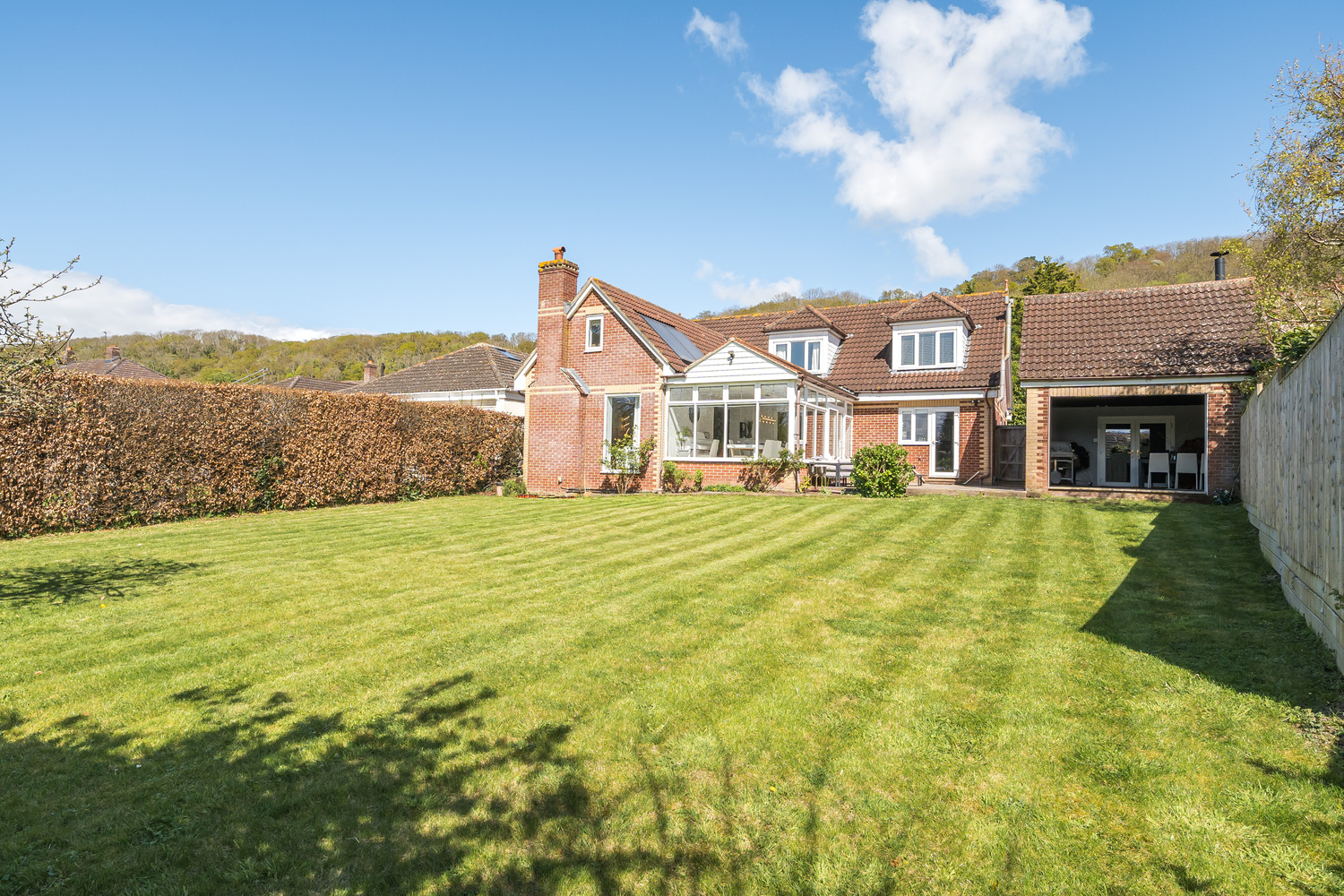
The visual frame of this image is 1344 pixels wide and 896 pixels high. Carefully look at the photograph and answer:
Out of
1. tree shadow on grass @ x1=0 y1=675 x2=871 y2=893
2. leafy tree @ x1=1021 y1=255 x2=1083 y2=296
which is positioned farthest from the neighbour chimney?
tree shadow on grass @ x1=0 y1=675 x2=871 y2=893

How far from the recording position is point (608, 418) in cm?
2120

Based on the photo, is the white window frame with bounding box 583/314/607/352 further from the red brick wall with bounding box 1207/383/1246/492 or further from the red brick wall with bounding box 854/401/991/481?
the red brick wall with bounding box 1207/383/1246/492

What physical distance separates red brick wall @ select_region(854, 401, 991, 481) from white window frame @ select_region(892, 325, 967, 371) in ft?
4.75

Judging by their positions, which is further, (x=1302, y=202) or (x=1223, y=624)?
(x=1302, y=202)

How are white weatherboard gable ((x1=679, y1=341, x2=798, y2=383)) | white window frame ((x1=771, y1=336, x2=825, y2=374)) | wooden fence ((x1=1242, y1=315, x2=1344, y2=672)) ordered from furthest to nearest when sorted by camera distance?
white window frame ((x1=771, y1=336, x2=825, y2=374))
white weatherboard gable ((x1=679, y1=341, x2=798, y2=383))
wooden fence ((x1=1242, y1=315, x2=1344, y2=672))

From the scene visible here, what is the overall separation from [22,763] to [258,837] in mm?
1733

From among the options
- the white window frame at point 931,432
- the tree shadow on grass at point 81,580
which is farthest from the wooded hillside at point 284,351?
the tree shadow on grass at point 81,580

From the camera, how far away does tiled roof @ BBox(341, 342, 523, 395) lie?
31.0 m

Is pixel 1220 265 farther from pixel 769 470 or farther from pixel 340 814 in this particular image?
pixel 340 814

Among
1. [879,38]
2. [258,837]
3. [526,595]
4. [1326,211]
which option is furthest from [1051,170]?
[258,837]

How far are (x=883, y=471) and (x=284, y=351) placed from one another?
76.2m

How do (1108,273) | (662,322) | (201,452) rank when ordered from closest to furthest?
(201,452) < (662,322) < (1108,273)

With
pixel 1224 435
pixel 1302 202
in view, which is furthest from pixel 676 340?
pixel 1302 202

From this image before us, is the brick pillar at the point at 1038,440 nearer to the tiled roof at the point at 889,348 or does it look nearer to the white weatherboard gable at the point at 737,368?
the tiled roof at the point at 889,348
